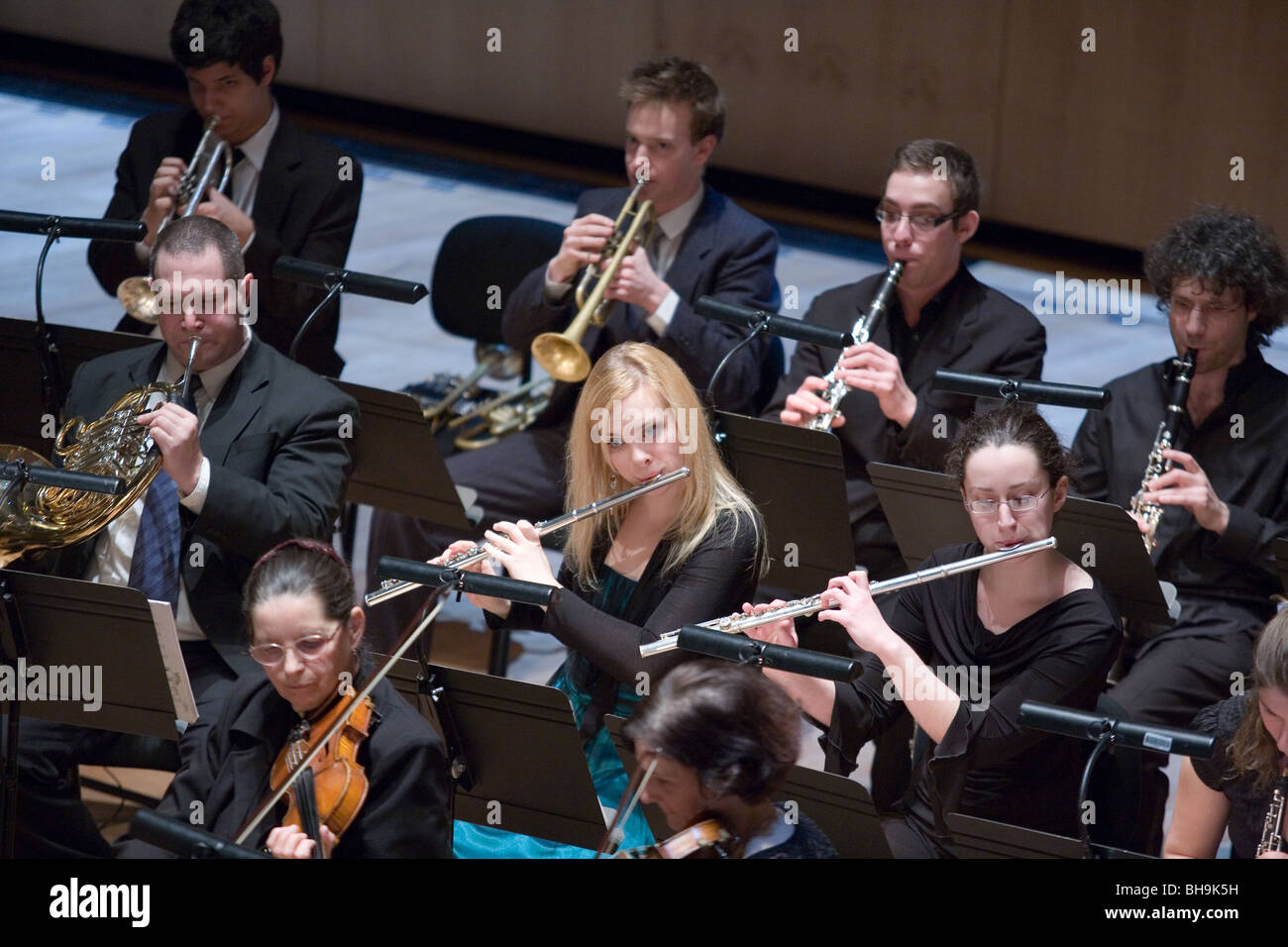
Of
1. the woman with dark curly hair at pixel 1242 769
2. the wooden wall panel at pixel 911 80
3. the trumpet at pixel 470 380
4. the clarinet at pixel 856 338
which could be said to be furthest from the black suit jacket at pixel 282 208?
the wooden wall panel at pixel 911 80

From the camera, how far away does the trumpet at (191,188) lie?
405 centimetres

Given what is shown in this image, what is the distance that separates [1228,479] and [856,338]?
864 millimetres

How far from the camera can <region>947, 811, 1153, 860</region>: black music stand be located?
2.51 metres

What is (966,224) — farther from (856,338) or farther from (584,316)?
(584,316)

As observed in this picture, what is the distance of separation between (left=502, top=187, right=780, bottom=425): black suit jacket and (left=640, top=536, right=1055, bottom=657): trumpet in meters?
1.24

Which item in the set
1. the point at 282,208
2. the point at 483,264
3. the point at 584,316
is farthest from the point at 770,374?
the point at 282,208

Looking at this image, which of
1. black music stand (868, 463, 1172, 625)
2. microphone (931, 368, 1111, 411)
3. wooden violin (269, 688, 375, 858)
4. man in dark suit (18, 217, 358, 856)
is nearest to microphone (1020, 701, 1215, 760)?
black music stand (868, 463, 1172, 625)

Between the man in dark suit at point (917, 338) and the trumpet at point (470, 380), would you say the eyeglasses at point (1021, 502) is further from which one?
the trumpet at point (470, 380)

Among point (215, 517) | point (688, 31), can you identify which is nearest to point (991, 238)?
point (688, 31)

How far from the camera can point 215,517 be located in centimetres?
324

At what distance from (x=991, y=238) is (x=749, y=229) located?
12.2ft

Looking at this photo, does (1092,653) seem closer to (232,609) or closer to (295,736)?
(295,736)

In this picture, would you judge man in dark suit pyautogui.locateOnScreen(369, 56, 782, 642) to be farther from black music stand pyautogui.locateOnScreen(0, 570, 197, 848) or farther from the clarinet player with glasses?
black music stand pyautogui.locateOnScreen(0, 570, 197, 848)

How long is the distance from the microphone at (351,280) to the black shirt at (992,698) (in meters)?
1.31
